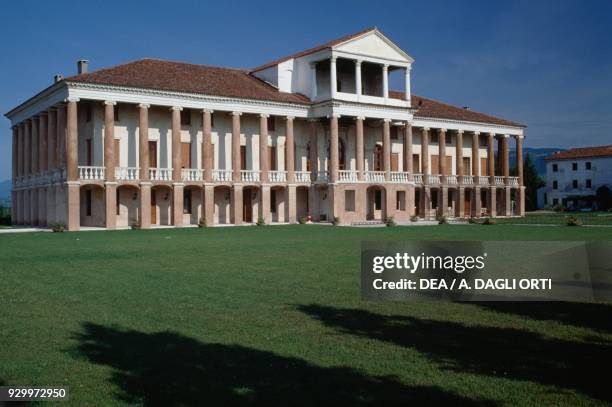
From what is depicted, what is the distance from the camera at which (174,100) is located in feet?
146

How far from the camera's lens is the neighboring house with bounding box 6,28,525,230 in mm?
42750

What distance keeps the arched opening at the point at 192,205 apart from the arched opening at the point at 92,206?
6.12 metres

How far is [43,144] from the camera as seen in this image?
4684cm

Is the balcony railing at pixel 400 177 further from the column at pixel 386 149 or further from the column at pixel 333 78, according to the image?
the column at pixel 333 78

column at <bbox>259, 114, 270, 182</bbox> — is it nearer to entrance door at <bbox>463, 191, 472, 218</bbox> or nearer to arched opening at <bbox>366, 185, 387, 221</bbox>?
arched opening at <bbox>366, 185, 387, 221</bbox>

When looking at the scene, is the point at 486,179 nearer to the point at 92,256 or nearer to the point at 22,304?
the point at 92,256

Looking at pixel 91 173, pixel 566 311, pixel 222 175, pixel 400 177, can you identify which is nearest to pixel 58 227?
pixel 91 173

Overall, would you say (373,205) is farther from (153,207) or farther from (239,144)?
(153,207)

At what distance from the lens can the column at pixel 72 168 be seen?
132ft

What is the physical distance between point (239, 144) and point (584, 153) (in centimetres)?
6806

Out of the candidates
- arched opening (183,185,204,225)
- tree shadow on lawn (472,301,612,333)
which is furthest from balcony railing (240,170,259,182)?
tree shadow on lawn (472,301,612,333)

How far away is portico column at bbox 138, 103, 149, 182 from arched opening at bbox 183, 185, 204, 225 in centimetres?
481

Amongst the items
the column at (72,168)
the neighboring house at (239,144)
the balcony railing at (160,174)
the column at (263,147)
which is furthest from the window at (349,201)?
the column at (72,168)

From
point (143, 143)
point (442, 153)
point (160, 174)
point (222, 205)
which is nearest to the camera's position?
point (143, 143)
